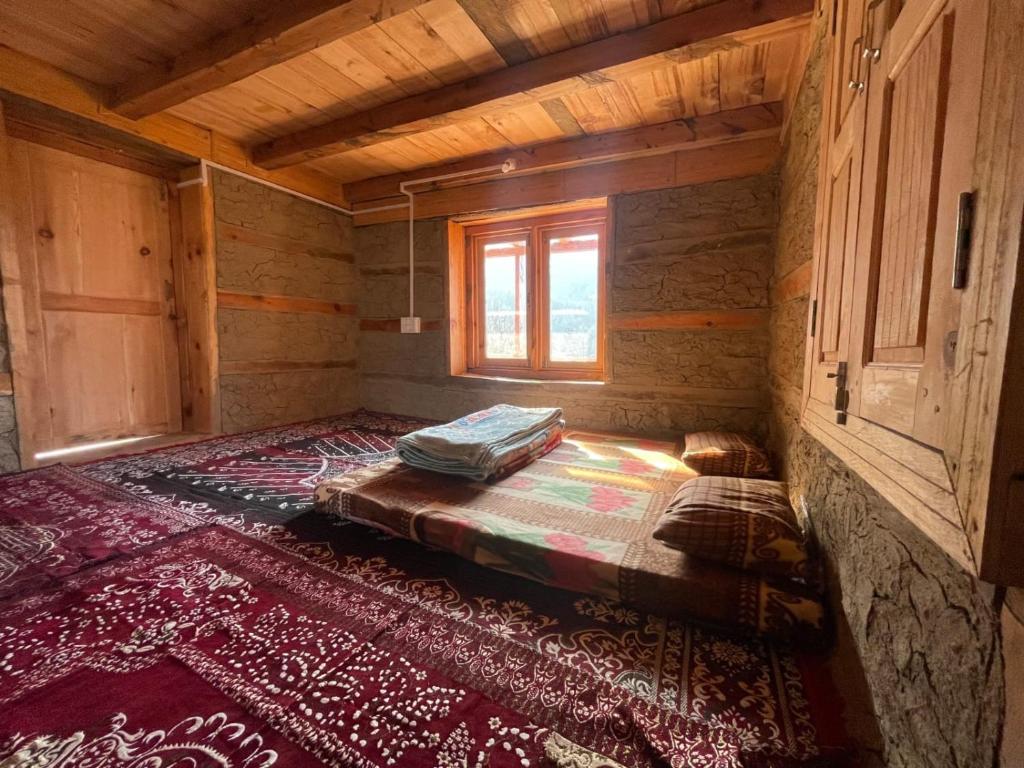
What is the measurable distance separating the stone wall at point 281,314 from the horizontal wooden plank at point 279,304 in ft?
0.07

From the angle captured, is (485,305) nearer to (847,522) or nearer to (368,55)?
(368,55)

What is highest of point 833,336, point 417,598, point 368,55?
point 368,55

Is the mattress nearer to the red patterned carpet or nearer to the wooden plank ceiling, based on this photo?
the red patterned carpet

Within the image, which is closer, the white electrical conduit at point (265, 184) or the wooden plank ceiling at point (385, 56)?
the wooden plank ceiling at point (385, 56)

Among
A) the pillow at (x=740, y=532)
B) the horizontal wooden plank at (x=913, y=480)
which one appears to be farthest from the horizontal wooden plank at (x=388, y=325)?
the horizontal wooden plank at (x=913, y=480)

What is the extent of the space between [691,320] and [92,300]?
3840 mm

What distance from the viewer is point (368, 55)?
2.03 m

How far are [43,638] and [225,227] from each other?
281 cm

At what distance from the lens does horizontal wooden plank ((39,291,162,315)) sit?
2434mm

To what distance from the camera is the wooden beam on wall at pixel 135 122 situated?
2.07 m

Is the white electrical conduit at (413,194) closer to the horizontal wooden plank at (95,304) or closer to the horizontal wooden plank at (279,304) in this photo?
the horizontal wooden plank at (279,304)

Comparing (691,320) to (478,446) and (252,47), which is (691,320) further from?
(252,47)

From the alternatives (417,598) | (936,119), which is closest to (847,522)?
(936,119)

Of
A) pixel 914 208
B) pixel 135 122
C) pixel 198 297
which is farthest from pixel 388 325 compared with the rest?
pixel 914 208
